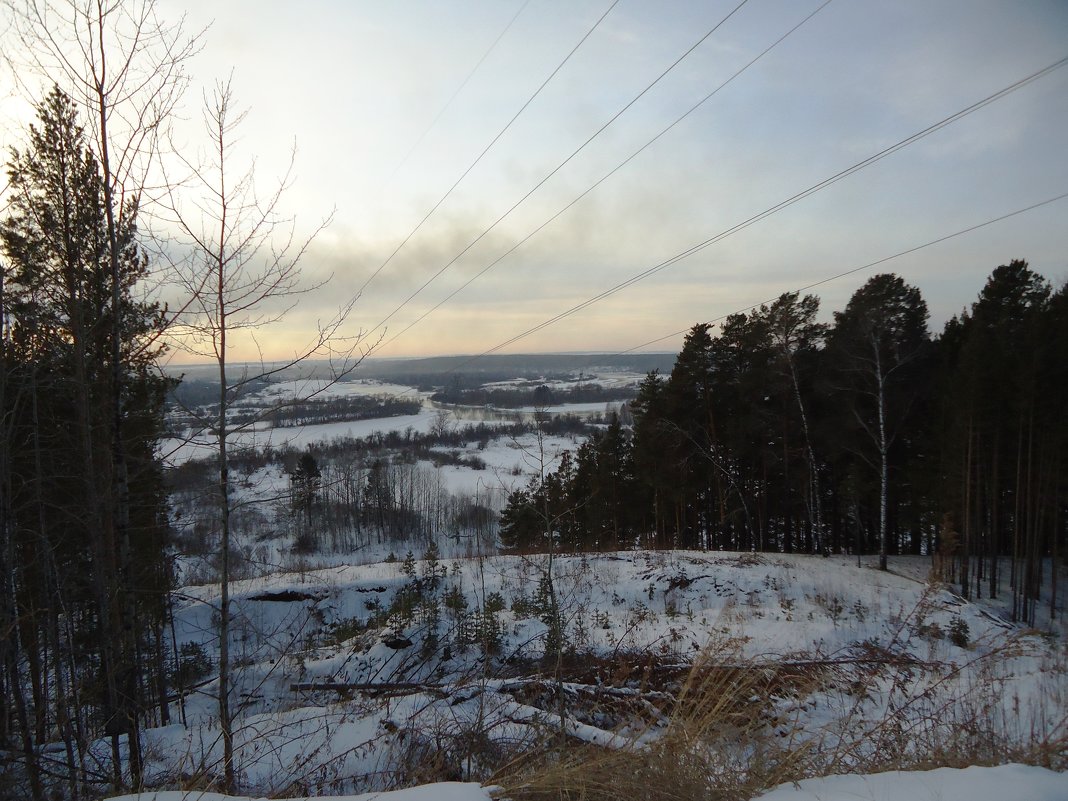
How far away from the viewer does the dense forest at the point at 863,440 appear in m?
14.8

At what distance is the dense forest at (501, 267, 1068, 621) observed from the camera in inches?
582

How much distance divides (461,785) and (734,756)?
1.77m

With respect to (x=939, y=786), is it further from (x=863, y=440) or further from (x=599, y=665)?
(x=863, y=440)

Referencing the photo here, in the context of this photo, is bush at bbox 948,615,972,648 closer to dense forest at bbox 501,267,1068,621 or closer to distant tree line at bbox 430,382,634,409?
dense forest at bbox 501,267,1068,621

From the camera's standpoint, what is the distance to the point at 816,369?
20.4 metres

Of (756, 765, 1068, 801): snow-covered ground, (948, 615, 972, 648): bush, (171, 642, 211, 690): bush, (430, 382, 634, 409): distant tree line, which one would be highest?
(756, 765, 1068, 801): snow-covered ground

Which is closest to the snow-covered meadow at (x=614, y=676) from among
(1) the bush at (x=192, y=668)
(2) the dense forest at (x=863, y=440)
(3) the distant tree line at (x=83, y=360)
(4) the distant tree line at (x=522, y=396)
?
(1) the bush at (x=192, y=668)

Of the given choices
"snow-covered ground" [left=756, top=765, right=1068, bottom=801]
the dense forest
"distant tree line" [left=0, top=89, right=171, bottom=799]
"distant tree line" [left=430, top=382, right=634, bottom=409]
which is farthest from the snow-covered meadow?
"distant tree line" [left=430, top=382, right=634, bottom=409]

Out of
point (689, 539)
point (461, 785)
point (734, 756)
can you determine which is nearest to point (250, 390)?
point (461, 785)

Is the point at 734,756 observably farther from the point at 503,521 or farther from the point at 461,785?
the point at 503,521

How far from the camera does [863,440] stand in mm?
18953

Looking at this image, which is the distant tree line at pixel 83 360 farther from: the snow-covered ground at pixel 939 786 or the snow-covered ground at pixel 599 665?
the snow-covered ground at pixel 939 786

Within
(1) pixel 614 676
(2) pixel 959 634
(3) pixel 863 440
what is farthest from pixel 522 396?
(1) pixel 614 676

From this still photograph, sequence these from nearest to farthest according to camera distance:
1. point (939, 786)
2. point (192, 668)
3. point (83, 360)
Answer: point (939, 786), point (83, 360), point (192, 668)
